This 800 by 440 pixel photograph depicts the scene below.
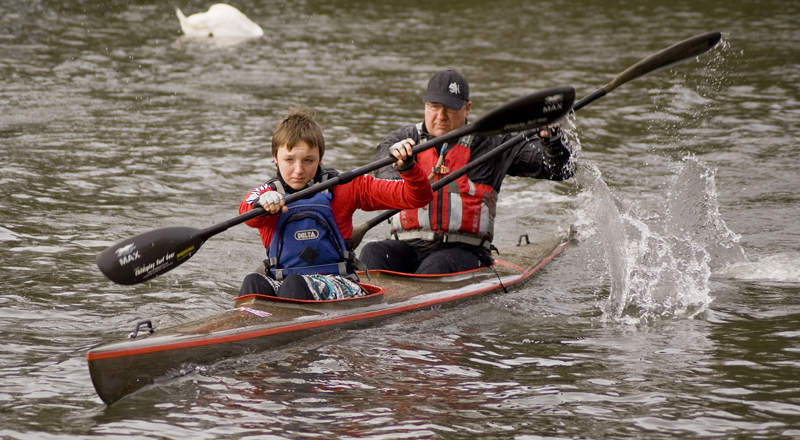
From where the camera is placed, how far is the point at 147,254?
4152mm

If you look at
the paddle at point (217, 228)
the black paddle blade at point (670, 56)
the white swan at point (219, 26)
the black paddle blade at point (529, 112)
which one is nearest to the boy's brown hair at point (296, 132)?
the paddle at point (217, 228)

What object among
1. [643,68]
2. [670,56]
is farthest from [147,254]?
[670,56]

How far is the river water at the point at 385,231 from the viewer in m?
3.62

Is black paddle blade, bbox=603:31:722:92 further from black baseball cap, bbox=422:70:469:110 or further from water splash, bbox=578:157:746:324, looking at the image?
black baseball cap, bbox=422:70:469:110

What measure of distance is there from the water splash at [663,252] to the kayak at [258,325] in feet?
2.29

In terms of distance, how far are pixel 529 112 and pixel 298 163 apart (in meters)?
1.30

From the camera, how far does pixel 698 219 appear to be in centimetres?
675

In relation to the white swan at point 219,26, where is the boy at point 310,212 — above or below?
below

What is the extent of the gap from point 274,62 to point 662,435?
10.7 m

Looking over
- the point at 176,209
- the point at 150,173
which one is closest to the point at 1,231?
the point at 176,209

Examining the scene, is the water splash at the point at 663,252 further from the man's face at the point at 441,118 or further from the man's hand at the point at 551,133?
the man's face at the point at 441,118

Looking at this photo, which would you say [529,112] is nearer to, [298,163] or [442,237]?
[442,237]

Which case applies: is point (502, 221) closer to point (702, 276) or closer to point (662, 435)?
point (702, 276)

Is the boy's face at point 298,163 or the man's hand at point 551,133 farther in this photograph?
the man's hand at point 551,133
